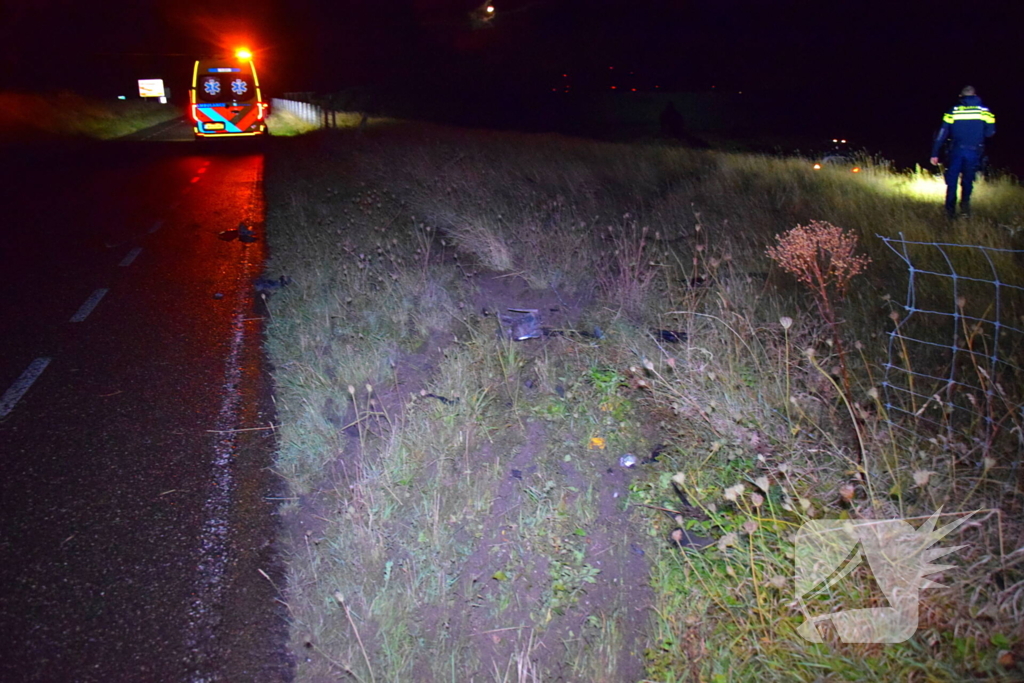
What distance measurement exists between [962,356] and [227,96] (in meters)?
25.9

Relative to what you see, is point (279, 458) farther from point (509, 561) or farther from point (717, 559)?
point (717, 559)

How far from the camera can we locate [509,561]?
3.44m

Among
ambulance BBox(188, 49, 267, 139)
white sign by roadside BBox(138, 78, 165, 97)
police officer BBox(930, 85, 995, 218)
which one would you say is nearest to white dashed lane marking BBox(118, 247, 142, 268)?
police officer BBox(930, 85, 995, 218)

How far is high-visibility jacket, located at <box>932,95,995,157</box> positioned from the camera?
10852mm

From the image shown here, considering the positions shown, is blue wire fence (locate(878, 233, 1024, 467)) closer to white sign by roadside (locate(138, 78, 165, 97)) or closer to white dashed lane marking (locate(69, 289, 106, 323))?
white dashed lane marking (locate(69, 289, 106, 323))

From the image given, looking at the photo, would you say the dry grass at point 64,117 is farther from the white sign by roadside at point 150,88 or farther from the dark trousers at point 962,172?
the dark trousers at point 962,172

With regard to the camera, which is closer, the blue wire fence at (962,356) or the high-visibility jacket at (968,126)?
the blue wire fence at (962,356)

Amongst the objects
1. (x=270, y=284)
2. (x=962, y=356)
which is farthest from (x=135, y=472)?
(x=962, y=356)

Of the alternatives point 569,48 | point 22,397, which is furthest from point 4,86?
point 22,397

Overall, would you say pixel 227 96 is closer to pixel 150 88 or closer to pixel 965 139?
pixel 965 139

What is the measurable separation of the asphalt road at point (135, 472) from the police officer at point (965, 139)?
32.7 feet

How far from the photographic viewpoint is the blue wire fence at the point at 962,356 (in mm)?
3660

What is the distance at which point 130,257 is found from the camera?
31.3ft

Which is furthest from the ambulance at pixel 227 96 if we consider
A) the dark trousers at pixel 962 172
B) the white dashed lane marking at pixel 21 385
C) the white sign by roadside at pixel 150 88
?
the white sign by roadside at pixel 150 88
